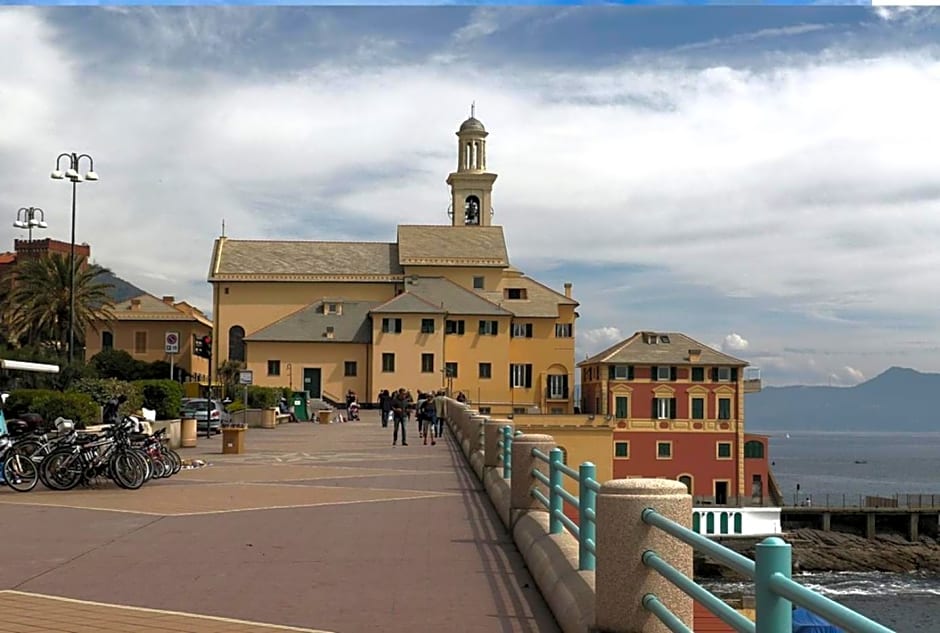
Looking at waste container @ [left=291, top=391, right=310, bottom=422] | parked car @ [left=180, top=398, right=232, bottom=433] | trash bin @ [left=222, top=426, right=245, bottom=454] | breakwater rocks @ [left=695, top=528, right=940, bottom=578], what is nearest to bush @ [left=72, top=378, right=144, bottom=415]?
trash bin @ [left=222, top=426, right=245, bottom=454]

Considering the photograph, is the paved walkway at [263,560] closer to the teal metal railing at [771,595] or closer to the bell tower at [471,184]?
the teal metal railing at [771,595]

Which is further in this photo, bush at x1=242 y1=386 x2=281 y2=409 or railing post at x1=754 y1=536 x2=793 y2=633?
bush at x1=242 y1=386 x2=281 y2=409

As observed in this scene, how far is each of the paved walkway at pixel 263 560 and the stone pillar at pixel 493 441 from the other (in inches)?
23.0

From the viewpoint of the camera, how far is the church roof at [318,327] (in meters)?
93.3

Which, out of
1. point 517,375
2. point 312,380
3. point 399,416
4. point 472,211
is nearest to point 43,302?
point 312,380

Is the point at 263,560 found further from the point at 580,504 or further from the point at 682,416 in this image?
the point at 682,416

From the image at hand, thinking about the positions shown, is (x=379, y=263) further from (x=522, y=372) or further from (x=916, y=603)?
(x=916, y=603)

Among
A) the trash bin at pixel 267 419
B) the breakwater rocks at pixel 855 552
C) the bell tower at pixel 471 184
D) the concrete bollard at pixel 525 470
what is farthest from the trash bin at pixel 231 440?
the bell tower at pixel 471 184

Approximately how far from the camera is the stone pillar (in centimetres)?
1845

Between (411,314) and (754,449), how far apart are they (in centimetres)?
2811

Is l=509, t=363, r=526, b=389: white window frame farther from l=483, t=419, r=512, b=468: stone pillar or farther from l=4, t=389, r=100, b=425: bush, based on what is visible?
l=483, t=419, r=512, b=468: stone pillar

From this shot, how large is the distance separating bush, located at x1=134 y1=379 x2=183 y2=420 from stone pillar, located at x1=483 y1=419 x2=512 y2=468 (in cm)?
2025

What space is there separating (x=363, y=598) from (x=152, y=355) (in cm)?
9510

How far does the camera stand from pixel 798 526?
75.7 metres
